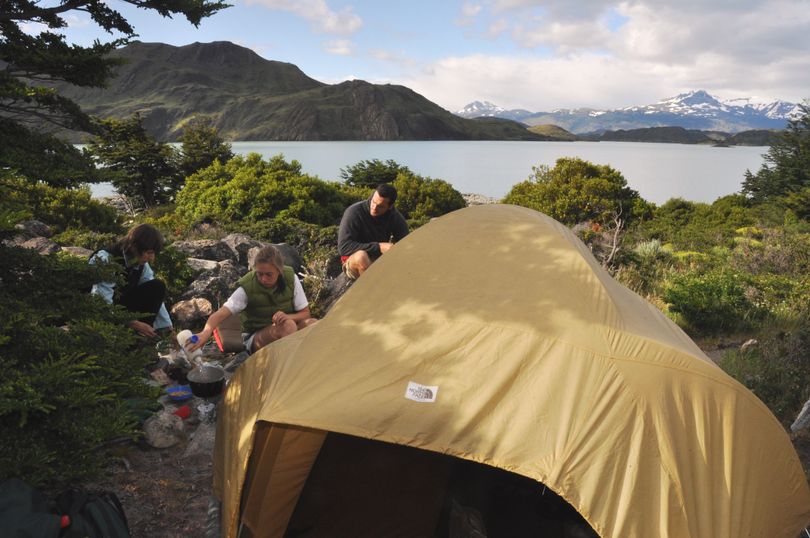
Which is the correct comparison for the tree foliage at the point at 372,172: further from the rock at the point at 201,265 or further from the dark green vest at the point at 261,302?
the dark green vest at the point at 261,302

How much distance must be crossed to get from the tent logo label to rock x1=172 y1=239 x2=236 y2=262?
7.18 m

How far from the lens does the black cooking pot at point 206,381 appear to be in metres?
4.24

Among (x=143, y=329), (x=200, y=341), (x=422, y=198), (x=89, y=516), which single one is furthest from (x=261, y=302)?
(x=422, y=198)

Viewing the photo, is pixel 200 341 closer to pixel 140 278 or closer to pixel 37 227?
pixel 140 278

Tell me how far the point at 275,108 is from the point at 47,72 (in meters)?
101

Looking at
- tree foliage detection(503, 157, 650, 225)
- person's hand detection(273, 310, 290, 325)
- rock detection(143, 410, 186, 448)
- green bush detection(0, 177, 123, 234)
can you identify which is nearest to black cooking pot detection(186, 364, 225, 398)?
rock detection(143, 410, 186, 448)

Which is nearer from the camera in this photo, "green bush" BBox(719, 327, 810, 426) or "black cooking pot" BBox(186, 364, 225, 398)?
"black cooking pot" BBox(186, 364, 225, 398)

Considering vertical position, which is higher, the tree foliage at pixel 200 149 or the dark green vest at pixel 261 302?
the tree foliage at pixel 200 149

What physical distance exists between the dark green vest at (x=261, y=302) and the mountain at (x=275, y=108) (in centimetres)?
8047

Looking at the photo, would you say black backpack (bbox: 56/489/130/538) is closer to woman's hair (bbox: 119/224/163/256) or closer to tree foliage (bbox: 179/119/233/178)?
woman's hair (bbox: 119/224/163/256)

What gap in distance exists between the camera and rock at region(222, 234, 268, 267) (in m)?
9.18

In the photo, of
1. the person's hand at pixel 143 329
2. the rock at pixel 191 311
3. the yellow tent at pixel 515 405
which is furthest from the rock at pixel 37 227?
the yellow tent at pixel 515 405

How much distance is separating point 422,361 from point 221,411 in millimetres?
1641

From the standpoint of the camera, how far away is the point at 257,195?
41.5 ft
